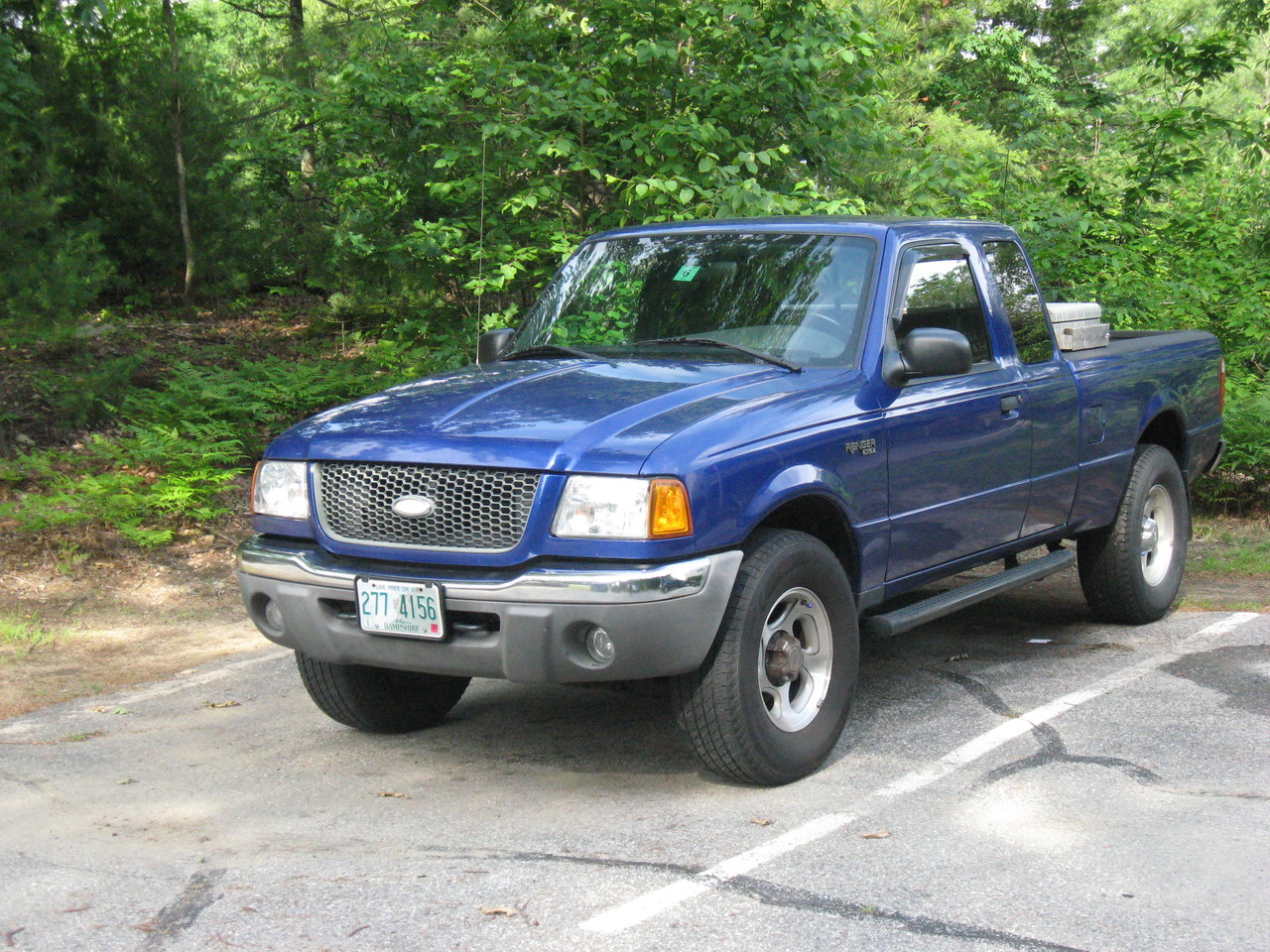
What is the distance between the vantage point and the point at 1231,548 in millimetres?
9023

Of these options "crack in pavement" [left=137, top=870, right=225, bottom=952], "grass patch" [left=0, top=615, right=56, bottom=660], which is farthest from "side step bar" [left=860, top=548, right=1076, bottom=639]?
"grass patch" [left=0, top=615, right=56, bottom=660]

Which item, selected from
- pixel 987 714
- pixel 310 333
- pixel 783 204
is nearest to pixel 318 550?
pixel 987 714

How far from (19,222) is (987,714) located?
7.57 meters

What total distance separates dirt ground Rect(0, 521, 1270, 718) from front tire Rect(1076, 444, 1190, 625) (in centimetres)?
41

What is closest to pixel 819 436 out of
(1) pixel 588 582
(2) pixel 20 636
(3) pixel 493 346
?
(1) pixel 588 582

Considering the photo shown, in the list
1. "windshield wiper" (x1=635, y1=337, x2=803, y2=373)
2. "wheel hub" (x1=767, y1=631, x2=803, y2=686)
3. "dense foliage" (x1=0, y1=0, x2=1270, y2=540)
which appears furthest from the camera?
"dense foliage" (x1=0, y1=0, x2=1270, y2=540)

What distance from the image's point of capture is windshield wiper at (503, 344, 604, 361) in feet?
17.8

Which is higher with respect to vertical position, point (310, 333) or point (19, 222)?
point (19, 222)

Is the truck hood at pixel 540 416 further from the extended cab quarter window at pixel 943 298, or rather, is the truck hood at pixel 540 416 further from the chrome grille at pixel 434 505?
the extended cab quarter window at pixel 943 298

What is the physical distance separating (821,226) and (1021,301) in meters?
1.22

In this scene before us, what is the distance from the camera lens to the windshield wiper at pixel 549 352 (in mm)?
5421

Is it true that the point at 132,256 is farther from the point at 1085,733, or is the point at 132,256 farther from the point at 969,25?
the point at 969,25

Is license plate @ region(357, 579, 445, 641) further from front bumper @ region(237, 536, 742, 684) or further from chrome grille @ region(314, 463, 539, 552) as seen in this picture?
chrome grille @ region(314, 463, 539, 552)

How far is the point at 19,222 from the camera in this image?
955 centimetres
